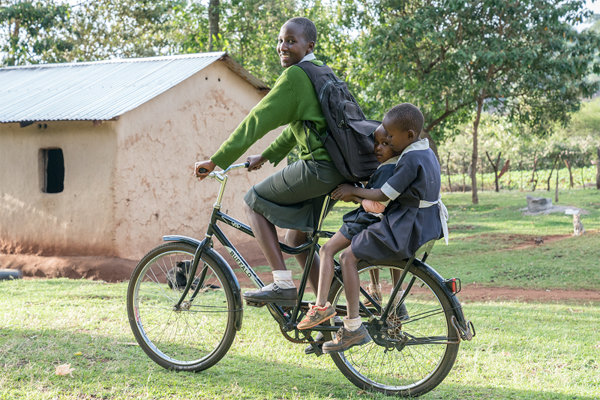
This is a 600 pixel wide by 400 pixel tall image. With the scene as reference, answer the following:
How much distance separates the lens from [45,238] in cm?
1152

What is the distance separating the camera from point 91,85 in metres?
12.7

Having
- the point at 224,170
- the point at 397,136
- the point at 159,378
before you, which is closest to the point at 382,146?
the point at 397,136

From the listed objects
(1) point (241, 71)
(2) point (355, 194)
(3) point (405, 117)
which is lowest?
(2) point (355, 194)

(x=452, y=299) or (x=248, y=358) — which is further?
(x=248, y=358)

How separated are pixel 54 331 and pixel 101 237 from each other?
226 inches

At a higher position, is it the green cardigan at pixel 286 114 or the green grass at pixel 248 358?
the green cardigan at pixel 286 114

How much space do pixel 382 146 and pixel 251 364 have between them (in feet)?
6.03

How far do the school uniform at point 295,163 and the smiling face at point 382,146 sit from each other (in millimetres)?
258

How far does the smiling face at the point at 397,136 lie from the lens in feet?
12.0

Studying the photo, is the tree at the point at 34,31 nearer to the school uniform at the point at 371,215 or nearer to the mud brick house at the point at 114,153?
the mud brick house at the point at 114,153

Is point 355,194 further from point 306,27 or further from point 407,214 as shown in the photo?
point 306,27

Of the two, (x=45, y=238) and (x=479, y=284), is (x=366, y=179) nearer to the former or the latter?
(x=479, y=284)

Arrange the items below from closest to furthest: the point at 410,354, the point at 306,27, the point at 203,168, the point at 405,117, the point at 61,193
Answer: the point at 405,117
the point at 306,27
the point at 203,168
the point at 410,354
the point at 61,193

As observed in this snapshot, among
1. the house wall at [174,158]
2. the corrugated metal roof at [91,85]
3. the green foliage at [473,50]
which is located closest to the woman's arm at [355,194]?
the corrugated metal roof at [91,85]
